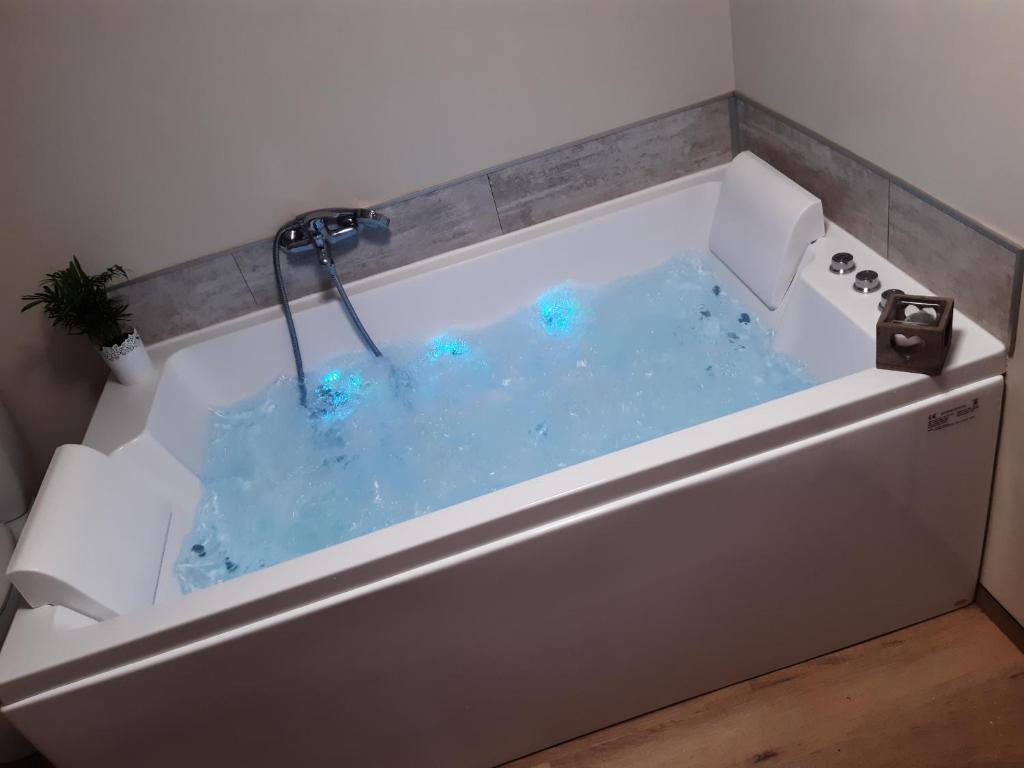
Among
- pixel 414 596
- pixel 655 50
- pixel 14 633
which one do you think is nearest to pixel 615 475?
pixel 414 596

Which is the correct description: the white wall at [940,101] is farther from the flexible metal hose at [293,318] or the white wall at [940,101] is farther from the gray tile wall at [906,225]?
the flexible metal hose at [293,318]

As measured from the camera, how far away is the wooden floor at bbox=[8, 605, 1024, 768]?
63.7 inches

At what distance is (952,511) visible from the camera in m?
1.66

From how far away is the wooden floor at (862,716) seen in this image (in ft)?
5.31

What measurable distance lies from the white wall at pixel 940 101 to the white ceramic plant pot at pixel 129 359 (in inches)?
69.0

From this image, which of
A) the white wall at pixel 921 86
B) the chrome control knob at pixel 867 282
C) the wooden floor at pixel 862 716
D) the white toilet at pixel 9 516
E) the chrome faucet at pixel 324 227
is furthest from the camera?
the chrome faucet at pixel 324 227

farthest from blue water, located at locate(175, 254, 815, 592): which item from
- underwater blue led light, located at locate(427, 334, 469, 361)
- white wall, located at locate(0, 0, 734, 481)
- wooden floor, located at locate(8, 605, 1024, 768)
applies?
wooden floor, located at locate(8, 605, 1024, 768)

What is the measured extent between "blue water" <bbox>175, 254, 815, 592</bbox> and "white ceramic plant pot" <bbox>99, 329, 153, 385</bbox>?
230 mm

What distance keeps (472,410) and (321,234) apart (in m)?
0.62

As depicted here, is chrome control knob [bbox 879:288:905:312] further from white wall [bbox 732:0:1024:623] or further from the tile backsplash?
the tile backsplash

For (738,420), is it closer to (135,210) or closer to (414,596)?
(414,596)

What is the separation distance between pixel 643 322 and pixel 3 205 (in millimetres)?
1644

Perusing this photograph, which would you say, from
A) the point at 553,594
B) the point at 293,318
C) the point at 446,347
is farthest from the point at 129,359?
the point at 553,594

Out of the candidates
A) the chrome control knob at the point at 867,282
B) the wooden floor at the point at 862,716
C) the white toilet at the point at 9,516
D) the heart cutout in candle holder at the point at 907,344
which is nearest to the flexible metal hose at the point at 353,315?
the white toilet at the point at 9,516
